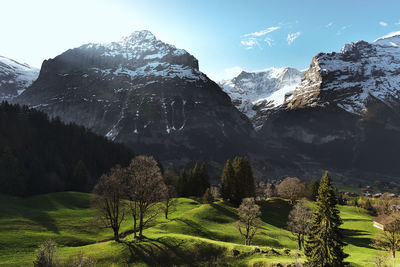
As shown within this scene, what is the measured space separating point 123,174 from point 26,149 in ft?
383

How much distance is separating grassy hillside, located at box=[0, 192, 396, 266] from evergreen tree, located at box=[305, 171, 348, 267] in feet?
19.3

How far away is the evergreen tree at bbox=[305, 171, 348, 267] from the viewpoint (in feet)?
106

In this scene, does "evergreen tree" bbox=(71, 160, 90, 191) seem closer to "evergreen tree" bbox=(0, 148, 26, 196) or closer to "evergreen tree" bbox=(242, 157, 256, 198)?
"evergreen tree" bbox=(0, 148, 26, 196)

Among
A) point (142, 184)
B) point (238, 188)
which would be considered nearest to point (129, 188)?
point (142, 184)

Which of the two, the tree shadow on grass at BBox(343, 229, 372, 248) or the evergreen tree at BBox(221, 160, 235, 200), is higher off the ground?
the evergreen tree at BBox(221, 160, 235, 200)

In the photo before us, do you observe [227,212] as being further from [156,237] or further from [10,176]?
[10,176]

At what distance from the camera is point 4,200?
73.8 metres

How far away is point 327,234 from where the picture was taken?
108 feet

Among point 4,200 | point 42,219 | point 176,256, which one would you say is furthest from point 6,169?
point 176,256

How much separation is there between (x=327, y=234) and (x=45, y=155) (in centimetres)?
14519

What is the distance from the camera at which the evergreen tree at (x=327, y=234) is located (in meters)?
32.2

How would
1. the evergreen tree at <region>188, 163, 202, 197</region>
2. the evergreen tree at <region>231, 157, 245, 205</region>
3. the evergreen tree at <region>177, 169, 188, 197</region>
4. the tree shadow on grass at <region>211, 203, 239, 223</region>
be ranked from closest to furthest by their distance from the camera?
the tree shadow on grass at <region>211, 203, 239, 223</region>, the evergreen tree at <region>231, 157, 245, 205</region>, the evergreen tree at <region>188, 163, 202, 197</region>, the evergreen tree at <region>177, 169, 188, 197</region>

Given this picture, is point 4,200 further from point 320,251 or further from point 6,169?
point 320,251

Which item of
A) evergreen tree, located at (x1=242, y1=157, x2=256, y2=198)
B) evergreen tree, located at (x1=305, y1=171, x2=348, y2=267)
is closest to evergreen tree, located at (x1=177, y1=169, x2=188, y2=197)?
evergreen tree, located at (x1=242, y1=157, x2=256, y2=198)
